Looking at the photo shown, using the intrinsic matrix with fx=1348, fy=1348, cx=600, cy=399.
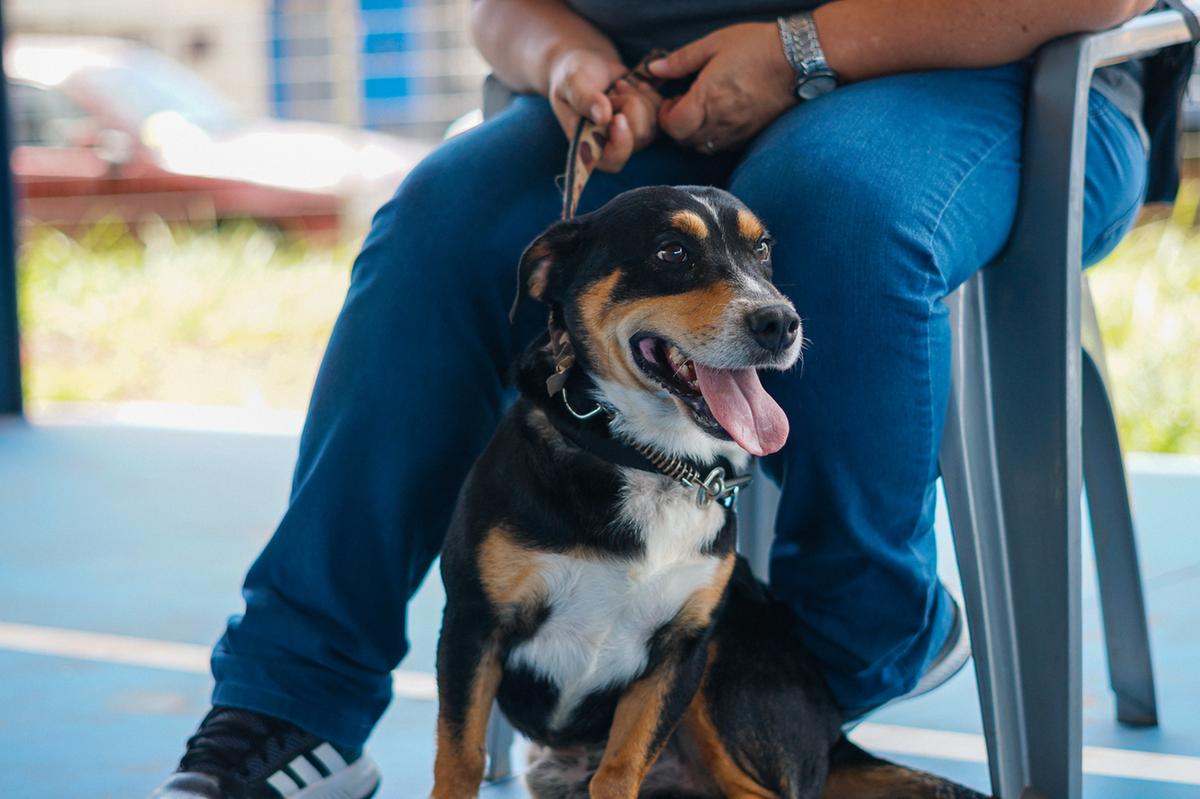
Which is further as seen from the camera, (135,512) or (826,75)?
(135,512)

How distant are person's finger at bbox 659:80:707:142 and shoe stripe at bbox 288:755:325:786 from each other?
86cm

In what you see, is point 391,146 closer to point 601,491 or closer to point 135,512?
point 135,512

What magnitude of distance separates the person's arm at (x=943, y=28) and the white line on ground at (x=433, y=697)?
90cm

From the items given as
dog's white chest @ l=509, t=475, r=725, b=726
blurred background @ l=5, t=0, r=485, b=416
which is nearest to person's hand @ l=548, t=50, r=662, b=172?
dog's white chest @ l=509, t=475, r=725, b=726

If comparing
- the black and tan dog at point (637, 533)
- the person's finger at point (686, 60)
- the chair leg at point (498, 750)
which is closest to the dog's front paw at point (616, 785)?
the black and tan dog at point (637, 533)

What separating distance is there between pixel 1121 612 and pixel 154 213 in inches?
231

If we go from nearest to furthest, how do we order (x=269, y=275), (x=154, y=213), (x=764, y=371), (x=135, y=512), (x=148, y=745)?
(x=764, y=371) → (x=148, y=745) → (x=135, y=512) → (x=269, y=275) → (x=154, y=213)

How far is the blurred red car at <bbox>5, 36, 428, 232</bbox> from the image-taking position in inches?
265

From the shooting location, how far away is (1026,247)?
1526 millimetres

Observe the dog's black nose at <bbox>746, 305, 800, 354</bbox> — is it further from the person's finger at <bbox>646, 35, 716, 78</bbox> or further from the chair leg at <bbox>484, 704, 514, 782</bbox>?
the chair leg at <bbox>484, 704, 514, 782</bbox>

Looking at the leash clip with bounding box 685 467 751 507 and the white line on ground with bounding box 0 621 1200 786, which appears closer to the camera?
the leash clip with bounding box 685 467 751 507

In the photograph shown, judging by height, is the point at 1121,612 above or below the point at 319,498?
below

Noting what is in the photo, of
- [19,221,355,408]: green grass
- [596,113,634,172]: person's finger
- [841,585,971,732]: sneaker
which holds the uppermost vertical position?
[596,113,634,172]: person's finger

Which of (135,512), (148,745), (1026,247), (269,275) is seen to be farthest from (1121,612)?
(269,275)
